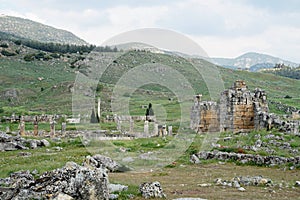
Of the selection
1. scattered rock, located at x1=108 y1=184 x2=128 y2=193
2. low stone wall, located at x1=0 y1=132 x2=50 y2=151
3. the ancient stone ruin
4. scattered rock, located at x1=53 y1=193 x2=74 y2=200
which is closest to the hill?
low stone wall, located at x1=0 y1=132 x2=50 y2=151

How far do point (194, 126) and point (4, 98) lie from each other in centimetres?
5429

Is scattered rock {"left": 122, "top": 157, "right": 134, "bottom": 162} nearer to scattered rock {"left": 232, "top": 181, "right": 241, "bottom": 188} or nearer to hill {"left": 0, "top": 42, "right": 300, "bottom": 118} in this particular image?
scattered rock {"left": 232, "top": 181, "right": 241, "bottom": 188}

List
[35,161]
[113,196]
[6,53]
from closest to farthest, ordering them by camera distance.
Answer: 1. [113,196]
2. [35,161]
3. [6,53]

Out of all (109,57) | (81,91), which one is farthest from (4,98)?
(109,57)

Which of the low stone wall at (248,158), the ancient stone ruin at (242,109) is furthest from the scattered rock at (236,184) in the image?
the ancient stone ruin at (242,109)

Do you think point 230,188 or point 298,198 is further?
point 230,188

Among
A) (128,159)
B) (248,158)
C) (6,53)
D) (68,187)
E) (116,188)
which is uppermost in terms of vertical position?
(6,53)

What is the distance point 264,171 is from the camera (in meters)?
18.8

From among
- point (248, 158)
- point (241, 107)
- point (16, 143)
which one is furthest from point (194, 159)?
point (16, 143)

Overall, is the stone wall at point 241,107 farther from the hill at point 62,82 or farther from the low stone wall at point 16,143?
the hill at point 62,82

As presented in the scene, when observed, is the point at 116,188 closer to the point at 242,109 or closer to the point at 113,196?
the point at 113,196

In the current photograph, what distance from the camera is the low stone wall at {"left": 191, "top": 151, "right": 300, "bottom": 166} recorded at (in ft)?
65.2

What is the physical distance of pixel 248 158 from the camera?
21.1 m

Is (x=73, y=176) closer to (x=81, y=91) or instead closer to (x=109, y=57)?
(x=81, y=91)
